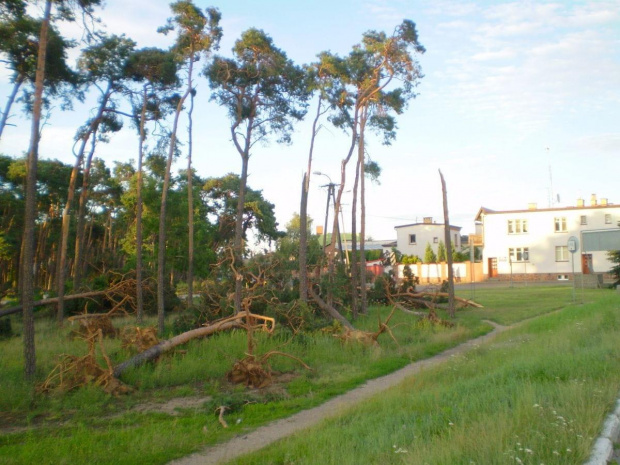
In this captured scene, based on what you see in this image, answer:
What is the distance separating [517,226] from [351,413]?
54.7m

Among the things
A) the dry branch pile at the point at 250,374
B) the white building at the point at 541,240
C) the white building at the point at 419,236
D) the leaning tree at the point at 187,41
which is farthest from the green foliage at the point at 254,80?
the white building at the point at 419,236

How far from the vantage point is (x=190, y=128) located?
79.6ft

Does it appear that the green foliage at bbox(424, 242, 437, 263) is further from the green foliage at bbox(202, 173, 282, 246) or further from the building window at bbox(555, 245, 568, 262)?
the green foliage at bbox(202, 173, 282, 246)

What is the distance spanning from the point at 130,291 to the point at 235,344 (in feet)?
36.6

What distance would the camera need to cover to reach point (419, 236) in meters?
75.2

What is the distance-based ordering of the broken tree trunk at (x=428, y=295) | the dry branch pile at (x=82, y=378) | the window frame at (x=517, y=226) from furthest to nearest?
the window frame at (x=517, y=226) → the broken tree trunk at (x=428, y=295) → the dry branch pile at (x=82, y=378)

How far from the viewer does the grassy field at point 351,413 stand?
627cm

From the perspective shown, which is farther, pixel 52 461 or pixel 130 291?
pixel 130 291

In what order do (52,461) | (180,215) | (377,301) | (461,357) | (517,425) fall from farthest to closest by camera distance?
(180,215) → (377,301) → (461,357) → (52,461) → (517,425)

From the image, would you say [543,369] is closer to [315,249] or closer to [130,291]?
[315,249]

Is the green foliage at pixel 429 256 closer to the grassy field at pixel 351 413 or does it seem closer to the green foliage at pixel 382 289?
the green foliage at pixel 382 289

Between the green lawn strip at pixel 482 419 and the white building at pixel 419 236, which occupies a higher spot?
the white building at pixel 419 236

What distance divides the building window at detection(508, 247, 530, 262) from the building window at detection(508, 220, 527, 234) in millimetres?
1680

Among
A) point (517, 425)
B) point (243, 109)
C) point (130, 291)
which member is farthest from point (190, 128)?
point (517, 425)
